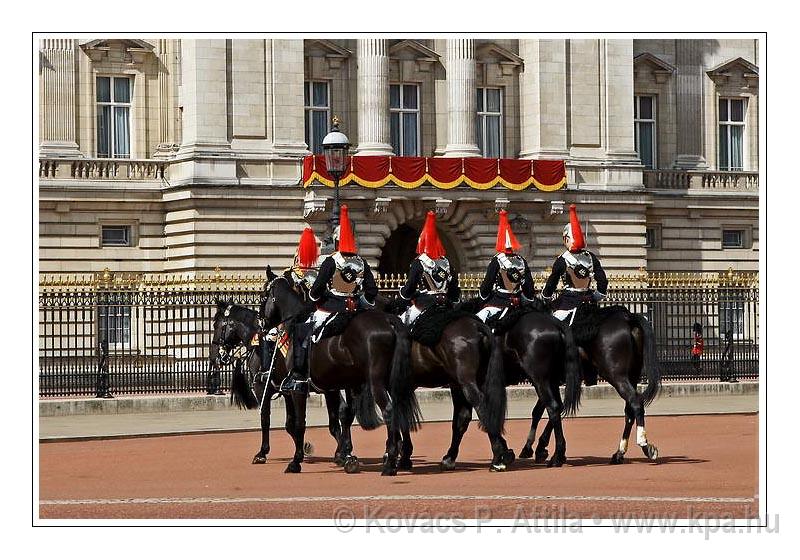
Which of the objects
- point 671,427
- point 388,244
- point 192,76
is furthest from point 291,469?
point 388,244

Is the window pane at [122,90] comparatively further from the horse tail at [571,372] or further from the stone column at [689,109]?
the horse tail at [571,372]

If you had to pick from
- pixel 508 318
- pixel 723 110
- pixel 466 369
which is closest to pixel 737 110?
pixel 723 110

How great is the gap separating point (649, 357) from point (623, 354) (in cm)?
27

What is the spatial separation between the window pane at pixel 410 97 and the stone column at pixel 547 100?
2.98 metres

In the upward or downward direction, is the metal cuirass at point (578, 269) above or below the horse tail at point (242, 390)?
above

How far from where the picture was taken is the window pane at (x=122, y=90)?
147 feet

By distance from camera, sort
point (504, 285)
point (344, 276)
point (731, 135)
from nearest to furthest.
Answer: point (344, 276) < point (504, 285) < point (731, 135)

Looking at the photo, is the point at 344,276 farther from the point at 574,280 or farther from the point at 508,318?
the point at 574,280

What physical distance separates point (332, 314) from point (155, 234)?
26652 millimetres

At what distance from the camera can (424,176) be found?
44906 mm

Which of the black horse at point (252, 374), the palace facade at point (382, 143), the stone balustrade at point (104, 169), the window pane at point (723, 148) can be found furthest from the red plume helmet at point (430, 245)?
the window pane at point (723, 148)

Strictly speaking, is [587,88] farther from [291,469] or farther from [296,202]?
Result: [291,469]

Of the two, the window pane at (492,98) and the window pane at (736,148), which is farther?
the window pane at (736,148)

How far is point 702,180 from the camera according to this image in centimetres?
5025
